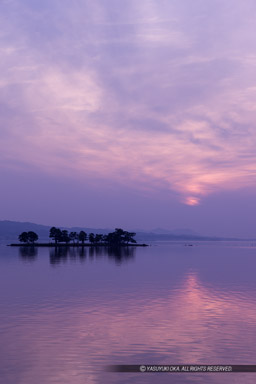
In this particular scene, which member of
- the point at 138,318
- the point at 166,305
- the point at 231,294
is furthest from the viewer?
the point at 231,294

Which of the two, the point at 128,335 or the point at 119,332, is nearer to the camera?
the point at 128,335

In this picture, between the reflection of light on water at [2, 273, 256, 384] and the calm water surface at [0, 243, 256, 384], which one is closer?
the calm water surface at [0, 243, 256, 384]

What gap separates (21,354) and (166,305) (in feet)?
69.8

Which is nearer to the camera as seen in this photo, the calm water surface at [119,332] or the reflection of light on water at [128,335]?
the calm water surface at [119,332]

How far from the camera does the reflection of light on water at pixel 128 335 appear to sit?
24016 mm

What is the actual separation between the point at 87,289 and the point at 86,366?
32640mm

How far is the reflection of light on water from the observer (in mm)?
24016

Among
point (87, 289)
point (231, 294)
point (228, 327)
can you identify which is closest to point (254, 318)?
point (228, 327)

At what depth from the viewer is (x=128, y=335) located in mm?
29938

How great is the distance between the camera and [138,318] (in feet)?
118

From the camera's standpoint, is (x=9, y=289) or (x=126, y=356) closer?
(x=126, y=356)

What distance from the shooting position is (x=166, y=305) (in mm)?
43000

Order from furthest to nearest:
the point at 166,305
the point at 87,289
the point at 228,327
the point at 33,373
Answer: the point at 87,289
the point at 166,305
the point at 228,327
the point at 33,373

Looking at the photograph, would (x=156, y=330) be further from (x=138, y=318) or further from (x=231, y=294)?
(x=231, y=294)
